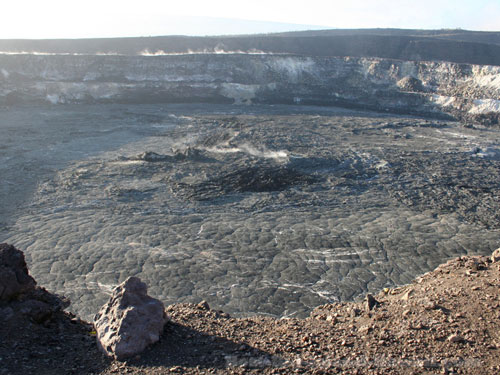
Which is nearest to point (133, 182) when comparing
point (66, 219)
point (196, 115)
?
point (66, 219)

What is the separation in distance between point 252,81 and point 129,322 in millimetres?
34675

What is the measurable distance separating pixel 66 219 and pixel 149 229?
8.54ft

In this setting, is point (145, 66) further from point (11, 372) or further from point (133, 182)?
point (11, 372)

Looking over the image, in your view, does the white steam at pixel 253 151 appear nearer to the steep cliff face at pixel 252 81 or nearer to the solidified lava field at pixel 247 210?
the solidified lava field at pixel 247 210

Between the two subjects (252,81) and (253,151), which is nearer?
(253,151)

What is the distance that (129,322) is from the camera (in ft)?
16.7

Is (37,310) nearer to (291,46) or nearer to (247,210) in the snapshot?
(247,210)

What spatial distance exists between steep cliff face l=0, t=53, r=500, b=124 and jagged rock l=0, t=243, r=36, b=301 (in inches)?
1155

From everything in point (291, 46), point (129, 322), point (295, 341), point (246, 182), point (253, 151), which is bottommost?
point (246, 182)

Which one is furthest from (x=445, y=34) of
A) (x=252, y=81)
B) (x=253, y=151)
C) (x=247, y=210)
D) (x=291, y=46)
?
(x=247, y=210)

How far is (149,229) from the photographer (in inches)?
473

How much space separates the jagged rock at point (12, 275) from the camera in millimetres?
5438

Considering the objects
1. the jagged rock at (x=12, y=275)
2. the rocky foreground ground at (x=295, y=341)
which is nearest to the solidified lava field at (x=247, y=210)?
the rocky foreground ground at (x=295, y=341)

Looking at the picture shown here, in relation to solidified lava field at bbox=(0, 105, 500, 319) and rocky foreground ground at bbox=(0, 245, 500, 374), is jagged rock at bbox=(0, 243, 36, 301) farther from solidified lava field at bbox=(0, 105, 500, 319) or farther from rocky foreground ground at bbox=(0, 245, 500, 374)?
solidified lava field at bbox=(0, 105, 500, 319)
